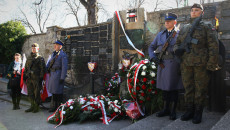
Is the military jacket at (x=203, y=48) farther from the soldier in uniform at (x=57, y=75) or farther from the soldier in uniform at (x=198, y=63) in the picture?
the soldier in uniform at (x=57, y=75)

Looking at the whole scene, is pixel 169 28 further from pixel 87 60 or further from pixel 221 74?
pixel 87 60

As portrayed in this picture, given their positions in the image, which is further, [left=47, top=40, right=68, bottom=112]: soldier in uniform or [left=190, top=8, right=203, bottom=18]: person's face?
[left=47, top=40, right=68, bottom=112]: soldier in uniform

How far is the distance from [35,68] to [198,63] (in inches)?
164

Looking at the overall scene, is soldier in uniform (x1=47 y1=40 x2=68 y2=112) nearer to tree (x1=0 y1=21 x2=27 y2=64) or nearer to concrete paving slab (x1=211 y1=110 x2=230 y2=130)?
concrete paving slab (x1=211 y1=110 x2=230 y2=130)

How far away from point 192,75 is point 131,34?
3419mm

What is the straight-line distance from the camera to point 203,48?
271 cm

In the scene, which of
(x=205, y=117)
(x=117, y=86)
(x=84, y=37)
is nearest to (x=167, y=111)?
(x=205, y=117)

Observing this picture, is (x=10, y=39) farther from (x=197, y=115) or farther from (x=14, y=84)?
(x=197, y=115)

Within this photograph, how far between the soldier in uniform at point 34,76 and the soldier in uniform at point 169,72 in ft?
10.8

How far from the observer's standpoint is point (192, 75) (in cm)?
279

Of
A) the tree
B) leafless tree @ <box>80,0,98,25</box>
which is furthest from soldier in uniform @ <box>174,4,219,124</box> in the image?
the tree

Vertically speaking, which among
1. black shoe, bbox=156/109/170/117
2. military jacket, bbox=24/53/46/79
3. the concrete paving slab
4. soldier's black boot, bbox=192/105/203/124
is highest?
military jacket, bbox=24/53/46/79

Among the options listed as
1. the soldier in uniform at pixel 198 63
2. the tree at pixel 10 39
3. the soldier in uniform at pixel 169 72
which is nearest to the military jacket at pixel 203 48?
the soldier in uniform at pixel 198 63

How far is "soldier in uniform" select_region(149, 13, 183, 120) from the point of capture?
10.2ft
